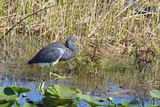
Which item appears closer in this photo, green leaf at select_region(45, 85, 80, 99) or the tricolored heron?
green leaf at select_region(45, 85, 80, 99)

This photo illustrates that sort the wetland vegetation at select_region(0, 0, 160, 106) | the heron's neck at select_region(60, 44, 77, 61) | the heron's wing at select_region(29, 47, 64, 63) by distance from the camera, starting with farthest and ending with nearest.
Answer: the heron's neck at select_region(60, 44, 77, 61), the heron's wing at select_region(29, 47, 64, 63), the wetland vegetation at select_region(0, 0, 160, 106)

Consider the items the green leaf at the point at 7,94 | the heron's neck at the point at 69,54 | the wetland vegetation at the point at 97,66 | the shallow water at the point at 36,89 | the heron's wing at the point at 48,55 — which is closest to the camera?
the green leaf at the point at 7,94

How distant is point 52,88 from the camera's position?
3150 millimetres

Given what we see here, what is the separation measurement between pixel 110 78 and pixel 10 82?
1644 millimetres

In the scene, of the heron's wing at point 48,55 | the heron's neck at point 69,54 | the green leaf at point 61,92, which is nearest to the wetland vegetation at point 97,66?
the heron's neck at point 69,54

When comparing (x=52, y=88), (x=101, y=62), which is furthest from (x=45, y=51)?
(x=52, y=88)

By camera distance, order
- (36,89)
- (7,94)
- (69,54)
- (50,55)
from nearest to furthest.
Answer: (7,94) < (36,89) < (50,55) < (69,54)

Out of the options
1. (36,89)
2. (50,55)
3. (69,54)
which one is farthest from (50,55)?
(36,89)

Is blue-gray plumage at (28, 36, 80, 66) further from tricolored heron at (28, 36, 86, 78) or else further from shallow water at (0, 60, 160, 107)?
shallow water at (0, 60, 160, 107)

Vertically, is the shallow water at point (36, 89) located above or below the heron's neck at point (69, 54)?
below

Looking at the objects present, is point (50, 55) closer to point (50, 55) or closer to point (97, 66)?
point (50, 55)

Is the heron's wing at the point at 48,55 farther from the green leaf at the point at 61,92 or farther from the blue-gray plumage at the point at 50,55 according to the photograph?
the green leaf at the point at 61,92

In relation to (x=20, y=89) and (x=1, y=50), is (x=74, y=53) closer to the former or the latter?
(x=1, y=50)

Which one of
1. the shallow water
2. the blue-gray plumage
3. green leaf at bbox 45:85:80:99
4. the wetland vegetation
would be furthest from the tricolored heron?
green leaf at bbox 45:85:80:99
